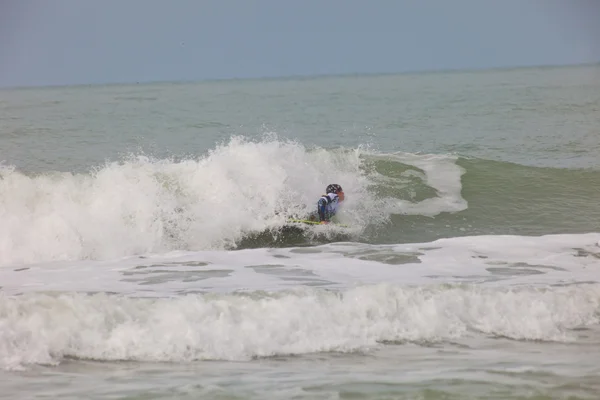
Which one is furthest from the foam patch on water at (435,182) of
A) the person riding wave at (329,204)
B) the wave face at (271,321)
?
the wave face at (271,321)

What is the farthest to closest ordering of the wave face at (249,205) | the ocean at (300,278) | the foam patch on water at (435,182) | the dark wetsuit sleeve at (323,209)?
the foam patch on water at (435,182)
the dark wetsuit sleeve at (323,209)
the wave face at (249,205)
the ocean at (300,278)

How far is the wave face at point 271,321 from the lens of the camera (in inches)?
282

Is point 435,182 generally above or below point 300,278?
above

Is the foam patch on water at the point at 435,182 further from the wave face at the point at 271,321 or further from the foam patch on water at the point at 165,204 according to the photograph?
the wave face at the point at 271,321

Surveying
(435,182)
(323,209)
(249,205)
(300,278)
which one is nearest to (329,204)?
(323,209)

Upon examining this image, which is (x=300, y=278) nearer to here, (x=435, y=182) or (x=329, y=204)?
(x=329, y=204)

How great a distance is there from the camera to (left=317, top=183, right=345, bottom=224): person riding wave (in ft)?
44.3

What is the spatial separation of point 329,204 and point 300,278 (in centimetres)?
401

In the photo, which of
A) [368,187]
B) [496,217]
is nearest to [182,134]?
[368,187]

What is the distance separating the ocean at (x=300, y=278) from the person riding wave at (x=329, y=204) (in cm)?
32

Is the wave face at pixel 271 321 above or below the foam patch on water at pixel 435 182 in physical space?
below

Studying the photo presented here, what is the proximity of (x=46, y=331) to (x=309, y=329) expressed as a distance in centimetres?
256

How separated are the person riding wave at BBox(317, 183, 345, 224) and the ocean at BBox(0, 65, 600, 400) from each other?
1.04 ft

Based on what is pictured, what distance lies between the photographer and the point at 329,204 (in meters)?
13.7
